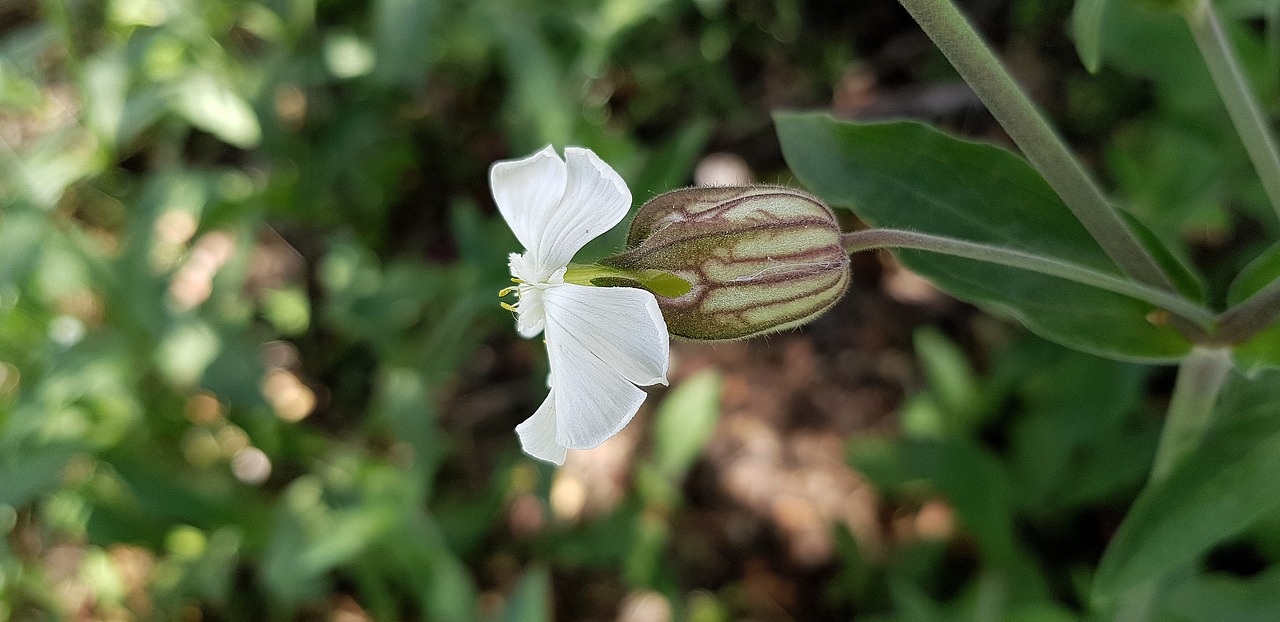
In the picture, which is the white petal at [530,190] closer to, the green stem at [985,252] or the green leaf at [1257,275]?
the green stem at [985,252]

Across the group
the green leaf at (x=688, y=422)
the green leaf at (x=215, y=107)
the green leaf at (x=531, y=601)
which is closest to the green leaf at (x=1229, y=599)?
the green leaf at (x=688, y=422)

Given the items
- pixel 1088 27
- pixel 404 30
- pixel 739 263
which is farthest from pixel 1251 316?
pixel 404 30

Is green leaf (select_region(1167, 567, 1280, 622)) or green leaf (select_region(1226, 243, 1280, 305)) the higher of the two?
green leaf (select_region(1226, 243, 1280, 305))

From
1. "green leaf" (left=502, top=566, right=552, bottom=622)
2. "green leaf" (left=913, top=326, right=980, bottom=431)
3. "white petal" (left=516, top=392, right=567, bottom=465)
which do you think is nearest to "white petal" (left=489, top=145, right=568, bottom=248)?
"white petal" (left=516, top=392, right=567, bottom=465)

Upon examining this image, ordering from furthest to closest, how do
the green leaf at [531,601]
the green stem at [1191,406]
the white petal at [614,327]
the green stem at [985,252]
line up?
the green leaf at [531,601] < the green stem at [1191,406] < the green stem at [985,252] < the white petal at [614,327]

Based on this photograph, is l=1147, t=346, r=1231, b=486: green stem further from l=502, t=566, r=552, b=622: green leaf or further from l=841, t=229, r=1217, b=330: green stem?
l=502, t=566, r=552, b=622: green leaf

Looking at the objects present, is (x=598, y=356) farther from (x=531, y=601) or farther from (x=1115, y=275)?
(x=531, y=601)
